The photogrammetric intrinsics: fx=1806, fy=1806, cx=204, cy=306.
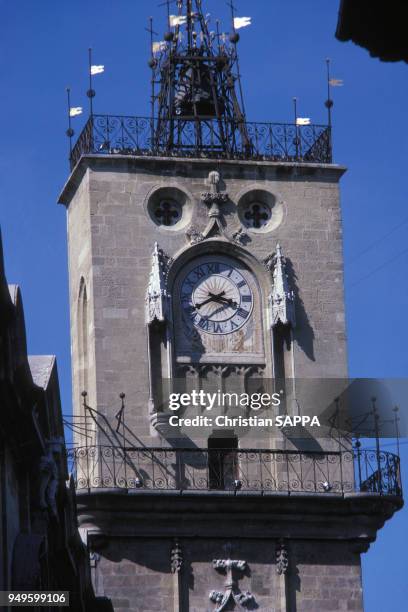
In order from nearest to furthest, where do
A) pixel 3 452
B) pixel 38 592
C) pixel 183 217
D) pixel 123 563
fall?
1. pixel 3 452
2. pixel 38 592
3. pixel 123 563
4. pixel 183 217

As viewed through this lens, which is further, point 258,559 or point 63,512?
point 258,559

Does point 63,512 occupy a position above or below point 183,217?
below

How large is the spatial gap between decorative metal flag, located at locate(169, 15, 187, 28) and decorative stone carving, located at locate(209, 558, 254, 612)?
1429cm

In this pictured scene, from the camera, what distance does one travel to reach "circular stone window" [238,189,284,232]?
154 ft

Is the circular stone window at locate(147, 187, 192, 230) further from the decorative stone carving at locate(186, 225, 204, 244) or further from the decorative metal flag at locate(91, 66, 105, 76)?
the decorative metal flag at locate(91, 66, 105, 76)

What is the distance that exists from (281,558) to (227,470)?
103 inches

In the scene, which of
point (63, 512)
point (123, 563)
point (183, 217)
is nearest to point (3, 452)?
point (63, 512)

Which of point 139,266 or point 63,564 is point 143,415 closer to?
point 139,266

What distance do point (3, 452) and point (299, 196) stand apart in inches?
1151

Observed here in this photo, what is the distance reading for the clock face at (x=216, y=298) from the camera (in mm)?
45969

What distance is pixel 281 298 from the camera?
46219 mm

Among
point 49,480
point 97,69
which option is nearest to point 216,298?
point 97,69

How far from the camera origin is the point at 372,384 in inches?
1785

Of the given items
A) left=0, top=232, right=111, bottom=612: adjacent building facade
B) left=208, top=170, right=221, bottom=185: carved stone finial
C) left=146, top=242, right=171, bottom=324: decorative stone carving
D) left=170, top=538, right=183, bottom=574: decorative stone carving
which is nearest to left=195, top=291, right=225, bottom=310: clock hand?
left=146, top=242, right=171, bottom=324: decorative stone carving
